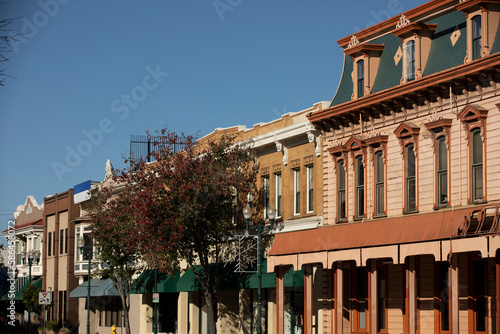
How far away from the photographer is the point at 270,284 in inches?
1382

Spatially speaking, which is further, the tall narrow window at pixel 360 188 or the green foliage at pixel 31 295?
the green foliage at pixel 31 295

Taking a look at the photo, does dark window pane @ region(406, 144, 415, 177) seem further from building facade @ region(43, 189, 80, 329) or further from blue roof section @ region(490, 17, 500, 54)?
building facade @ region(43, 189, 80, 329)

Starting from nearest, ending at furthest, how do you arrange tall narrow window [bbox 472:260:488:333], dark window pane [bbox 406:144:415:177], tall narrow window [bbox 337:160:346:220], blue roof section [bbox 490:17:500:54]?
blue roof section [bbox 490:17:500:54] < tall narrow window [bbox 472:260:488:333] < dark window pane [bbox 406:144:415:177] < tall narrow window [bbox 337:160:346:220]

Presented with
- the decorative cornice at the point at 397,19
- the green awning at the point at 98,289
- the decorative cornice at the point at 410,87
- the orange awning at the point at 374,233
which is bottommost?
the green awning at the point at 98,289

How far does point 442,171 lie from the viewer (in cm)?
2692

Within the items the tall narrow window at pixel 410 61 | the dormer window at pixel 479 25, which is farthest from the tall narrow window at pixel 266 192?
the dormer window at pixel 479 25

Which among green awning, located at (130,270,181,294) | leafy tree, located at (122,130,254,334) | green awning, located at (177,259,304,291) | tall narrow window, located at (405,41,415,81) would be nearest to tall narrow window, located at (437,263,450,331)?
tall narrow window, located at (405,41,415,81)

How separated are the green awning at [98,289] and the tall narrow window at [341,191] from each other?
22964mm

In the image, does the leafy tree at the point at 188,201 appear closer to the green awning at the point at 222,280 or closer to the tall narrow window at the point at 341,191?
the green awning at the point at 222,280

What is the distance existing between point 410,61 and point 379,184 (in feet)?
14.6

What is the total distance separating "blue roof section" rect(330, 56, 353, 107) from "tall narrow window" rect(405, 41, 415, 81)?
3600 millimetres

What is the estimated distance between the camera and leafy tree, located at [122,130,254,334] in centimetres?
3522

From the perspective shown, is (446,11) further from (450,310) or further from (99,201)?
(99,201)

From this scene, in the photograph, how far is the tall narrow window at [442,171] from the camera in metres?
26.8
